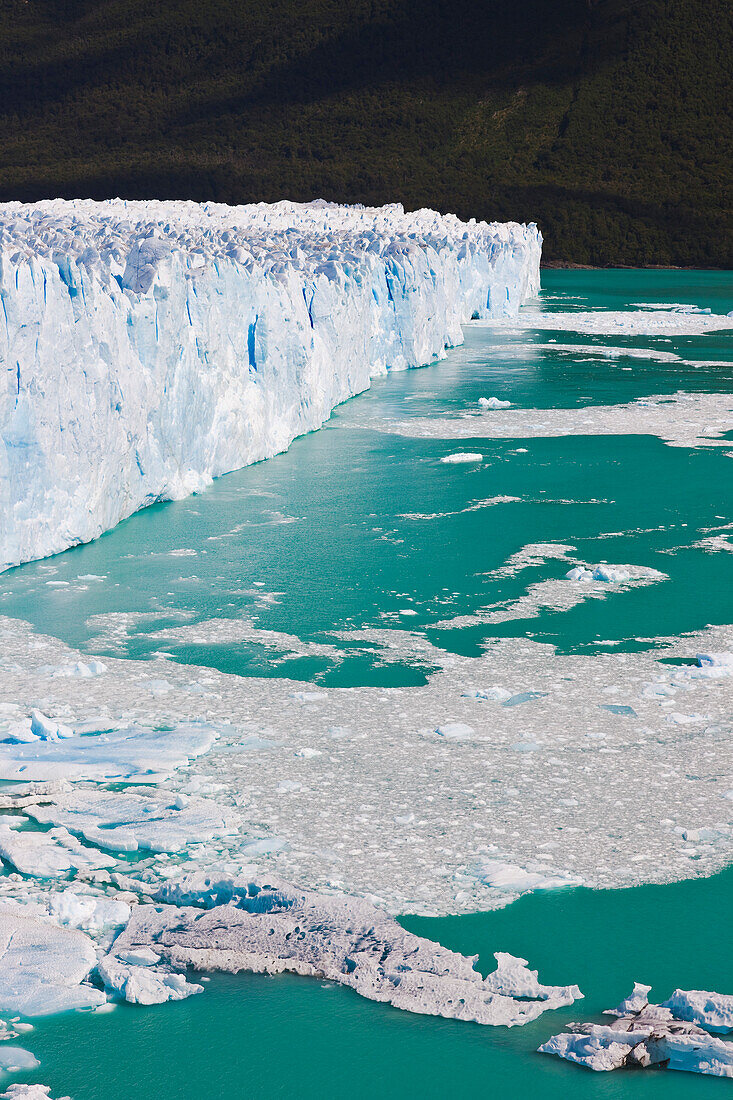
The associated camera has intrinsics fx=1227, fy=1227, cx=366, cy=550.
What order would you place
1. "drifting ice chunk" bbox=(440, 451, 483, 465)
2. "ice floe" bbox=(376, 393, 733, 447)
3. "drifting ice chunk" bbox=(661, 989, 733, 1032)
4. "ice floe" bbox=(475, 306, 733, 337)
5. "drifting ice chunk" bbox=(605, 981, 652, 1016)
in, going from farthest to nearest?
"ice floe" bbox=(475, 306, 733, 337) < "ice floe" bbox=(376, 393, 733, 447) < "drifting ice chunk" bbox=(440, 451, 483, 465) < "drifting ice chunk" bbox=(605, 981, 652, 1016) < "drifting ice chunk" bbox=(661, 989, 733, 1032)

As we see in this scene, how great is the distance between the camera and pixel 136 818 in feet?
16.2

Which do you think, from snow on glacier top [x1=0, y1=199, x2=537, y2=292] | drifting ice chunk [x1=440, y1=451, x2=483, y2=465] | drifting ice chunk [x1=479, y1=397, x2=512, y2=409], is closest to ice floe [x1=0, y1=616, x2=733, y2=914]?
snow on glacier top [x1=0, y1=199, x2=537, y2=292]

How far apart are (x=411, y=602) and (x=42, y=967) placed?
4164 mm

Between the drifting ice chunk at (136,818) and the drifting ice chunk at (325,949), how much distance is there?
41 cm

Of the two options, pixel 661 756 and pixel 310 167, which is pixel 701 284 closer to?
pixel 310 167

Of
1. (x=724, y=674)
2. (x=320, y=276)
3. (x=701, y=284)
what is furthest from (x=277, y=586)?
(x=701, y=284)

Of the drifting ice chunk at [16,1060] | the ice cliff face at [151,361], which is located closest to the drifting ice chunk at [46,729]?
the drifting ice chunk at [16,1060]

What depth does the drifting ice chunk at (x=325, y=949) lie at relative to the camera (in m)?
3.90

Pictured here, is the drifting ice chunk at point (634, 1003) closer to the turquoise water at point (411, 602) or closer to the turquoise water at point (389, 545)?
the turquoise water at point (411, 602)

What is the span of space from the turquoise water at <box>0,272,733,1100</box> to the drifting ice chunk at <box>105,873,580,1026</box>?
0.19ft

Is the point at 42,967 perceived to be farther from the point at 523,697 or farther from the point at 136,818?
the point at 523,697

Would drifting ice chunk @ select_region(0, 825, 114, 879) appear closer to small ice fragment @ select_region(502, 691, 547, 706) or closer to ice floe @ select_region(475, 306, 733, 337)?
small ice fragment @ select_region(502, 691, 547, 706)

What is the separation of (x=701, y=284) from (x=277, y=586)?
35.1 meters

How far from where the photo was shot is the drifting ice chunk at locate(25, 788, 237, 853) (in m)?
4.75
